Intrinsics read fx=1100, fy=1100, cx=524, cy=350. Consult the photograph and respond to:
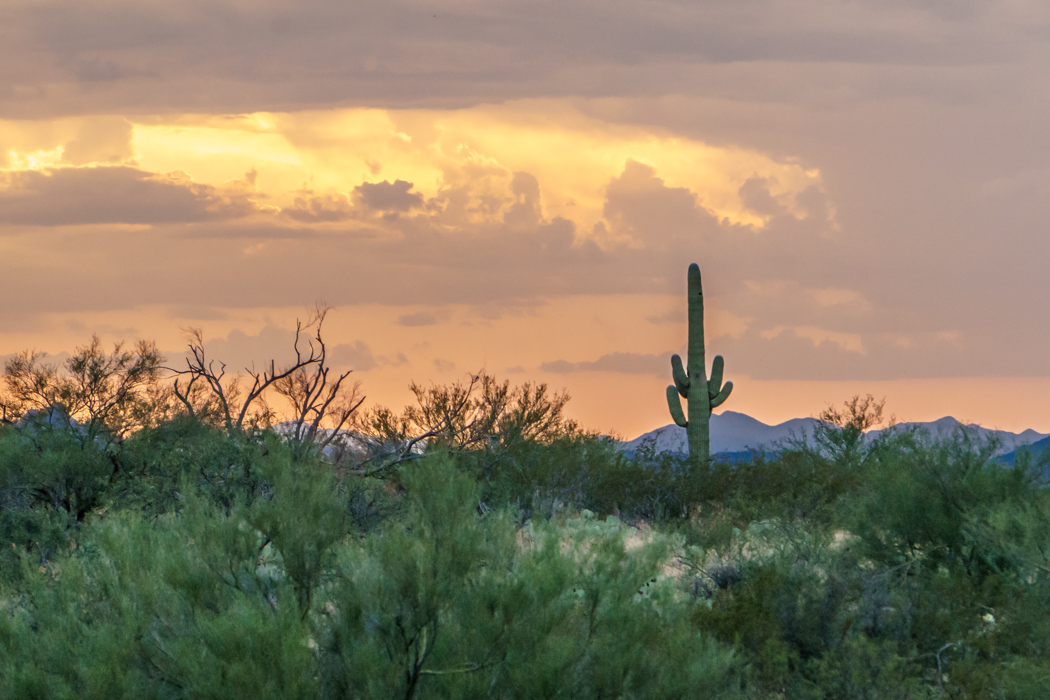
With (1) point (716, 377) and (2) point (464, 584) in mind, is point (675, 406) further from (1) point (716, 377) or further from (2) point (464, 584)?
(2) point (464, 584)

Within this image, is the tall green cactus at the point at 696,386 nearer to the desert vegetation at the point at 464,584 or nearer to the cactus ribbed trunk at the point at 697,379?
the cactus ribbed trunk at the point at 697,379

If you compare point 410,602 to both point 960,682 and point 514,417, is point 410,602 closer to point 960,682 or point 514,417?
point 960,682

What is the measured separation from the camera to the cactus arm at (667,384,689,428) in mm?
24344

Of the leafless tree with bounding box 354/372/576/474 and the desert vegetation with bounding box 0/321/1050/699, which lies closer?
the desert vegetation with bounding box 0/321/1050/699

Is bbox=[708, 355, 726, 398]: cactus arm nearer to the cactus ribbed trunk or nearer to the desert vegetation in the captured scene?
the cactus ribbed trunk

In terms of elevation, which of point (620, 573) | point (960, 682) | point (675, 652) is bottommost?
point (960, 682)

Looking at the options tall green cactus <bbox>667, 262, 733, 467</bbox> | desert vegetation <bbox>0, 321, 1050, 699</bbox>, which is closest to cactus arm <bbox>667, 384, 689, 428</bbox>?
tall green cactus <bbox>667, 262, 733, 467</bbox>

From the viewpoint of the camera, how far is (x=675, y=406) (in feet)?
80.8

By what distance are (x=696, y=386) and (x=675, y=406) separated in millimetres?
703

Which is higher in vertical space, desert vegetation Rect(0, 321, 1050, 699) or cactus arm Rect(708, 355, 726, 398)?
cactus arm Rect(708, 355, 726, 398)

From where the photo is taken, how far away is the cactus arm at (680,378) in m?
24.5

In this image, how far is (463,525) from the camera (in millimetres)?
6547

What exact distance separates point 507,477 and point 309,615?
40.0ft

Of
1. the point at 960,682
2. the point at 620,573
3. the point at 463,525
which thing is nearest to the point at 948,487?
the point at 960,682
